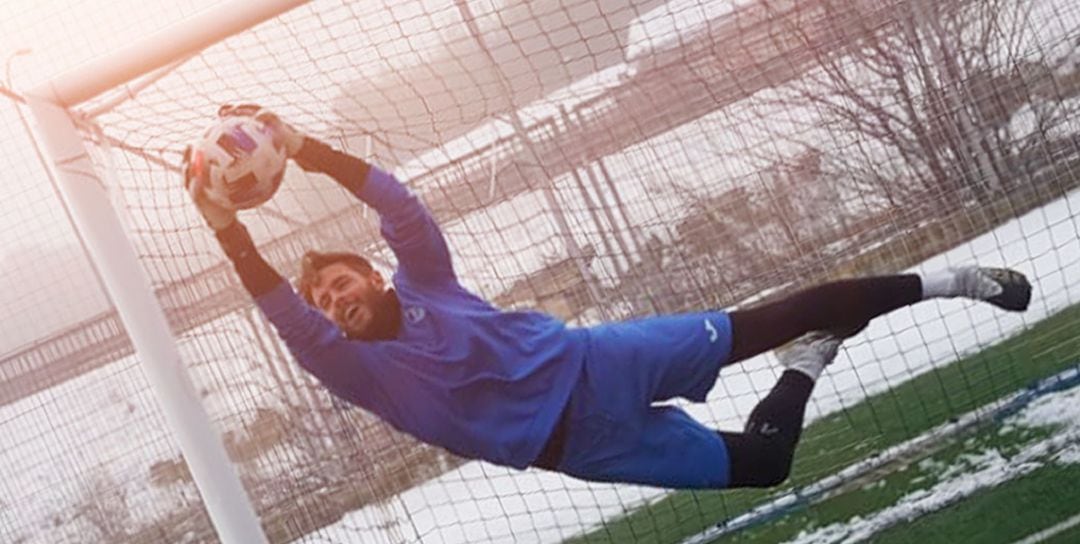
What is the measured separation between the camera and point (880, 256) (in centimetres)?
300

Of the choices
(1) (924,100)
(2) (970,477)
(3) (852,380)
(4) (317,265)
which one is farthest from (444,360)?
(1) (924,100)

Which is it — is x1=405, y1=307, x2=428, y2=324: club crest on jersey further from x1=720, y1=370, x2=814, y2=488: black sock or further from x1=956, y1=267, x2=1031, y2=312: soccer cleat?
x1=956, y1=267, x2=1031, y2=312: soccer cleat

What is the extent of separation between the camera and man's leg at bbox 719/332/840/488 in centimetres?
248

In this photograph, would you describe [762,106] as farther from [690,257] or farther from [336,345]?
[336,345]

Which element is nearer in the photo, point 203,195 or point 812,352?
point 203,195

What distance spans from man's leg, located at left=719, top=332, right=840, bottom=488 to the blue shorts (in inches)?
1.6

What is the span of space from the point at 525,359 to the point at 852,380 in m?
1.04

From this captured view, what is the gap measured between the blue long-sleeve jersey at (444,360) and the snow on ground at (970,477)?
673 mm

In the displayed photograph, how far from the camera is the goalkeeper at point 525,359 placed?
7.66 ft

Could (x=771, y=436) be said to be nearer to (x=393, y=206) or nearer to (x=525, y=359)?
(x=525, y=359)

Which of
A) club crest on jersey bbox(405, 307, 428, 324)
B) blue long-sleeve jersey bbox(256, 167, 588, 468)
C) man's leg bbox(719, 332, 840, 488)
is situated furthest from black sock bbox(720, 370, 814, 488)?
club crest on jersey bbox(405, 307, 428, 324)

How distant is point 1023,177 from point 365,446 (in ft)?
5.42

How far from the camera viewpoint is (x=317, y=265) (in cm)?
236

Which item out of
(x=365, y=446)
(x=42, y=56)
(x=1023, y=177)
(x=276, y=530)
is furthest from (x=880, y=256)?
(x=42, y=56)
